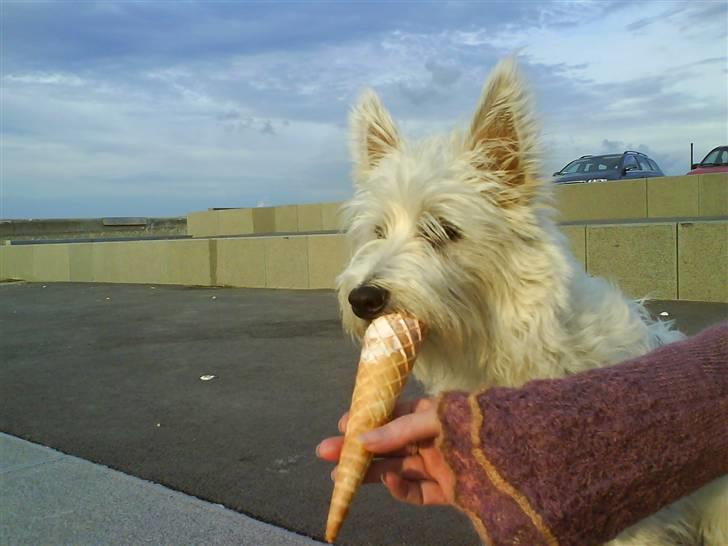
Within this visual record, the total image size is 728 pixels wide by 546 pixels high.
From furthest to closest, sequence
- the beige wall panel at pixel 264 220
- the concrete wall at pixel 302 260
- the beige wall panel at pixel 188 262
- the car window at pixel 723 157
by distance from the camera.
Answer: the beige wall panel at pixel 264 220
the car window at pixel 723 157
the beige wall panel at pixel 188 262
the concrete wall at pixel 302 260

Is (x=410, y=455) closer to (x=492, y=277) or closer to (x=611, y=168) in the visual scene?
(x=492, y=277)

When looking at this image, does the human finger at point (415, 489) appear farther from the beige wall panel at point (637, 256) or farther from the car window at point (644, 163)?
the car window at point (644, 163)

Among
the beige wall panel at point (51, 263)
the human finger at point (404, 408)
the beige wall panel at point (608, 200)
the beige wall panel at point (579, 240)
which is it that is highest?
the beige wall panel at point (608, 200)

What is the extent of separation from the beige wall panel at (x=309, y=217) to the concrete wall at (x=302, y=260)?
8.84m

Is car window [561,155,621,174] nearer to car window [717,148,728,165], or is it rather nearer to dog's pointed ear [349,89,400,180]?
car window [717,148,728,165]

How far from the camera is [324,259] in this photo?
12.5 m

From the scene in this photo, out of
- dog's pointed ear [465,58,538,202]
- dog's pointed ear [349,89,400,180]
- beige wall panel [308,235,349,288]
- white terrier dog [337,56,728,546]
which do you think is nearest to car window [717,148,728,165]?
beige wall panel [308,235,349,288]

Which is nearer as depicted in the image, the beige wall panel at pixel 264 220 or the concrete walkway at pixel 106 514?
the concrete walkway at pixel 106 514

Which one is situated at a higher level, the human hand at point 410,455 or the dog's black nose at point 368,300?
the dog's black nose at point 368,300

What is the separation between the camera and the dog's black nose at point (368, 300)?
263 cm

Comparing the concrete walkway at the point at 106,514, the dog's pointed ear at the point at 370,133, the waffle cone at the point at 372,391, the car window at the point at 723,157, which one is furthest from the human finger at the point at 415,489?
the car window at the point at 723,157

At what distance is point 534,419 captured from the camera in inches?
68.1

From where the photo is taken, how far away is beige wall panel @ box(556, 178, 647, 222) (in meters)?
15.3

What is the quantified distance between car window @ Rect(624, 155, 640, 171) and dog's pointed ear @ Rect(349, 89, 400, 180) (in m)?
17.4
